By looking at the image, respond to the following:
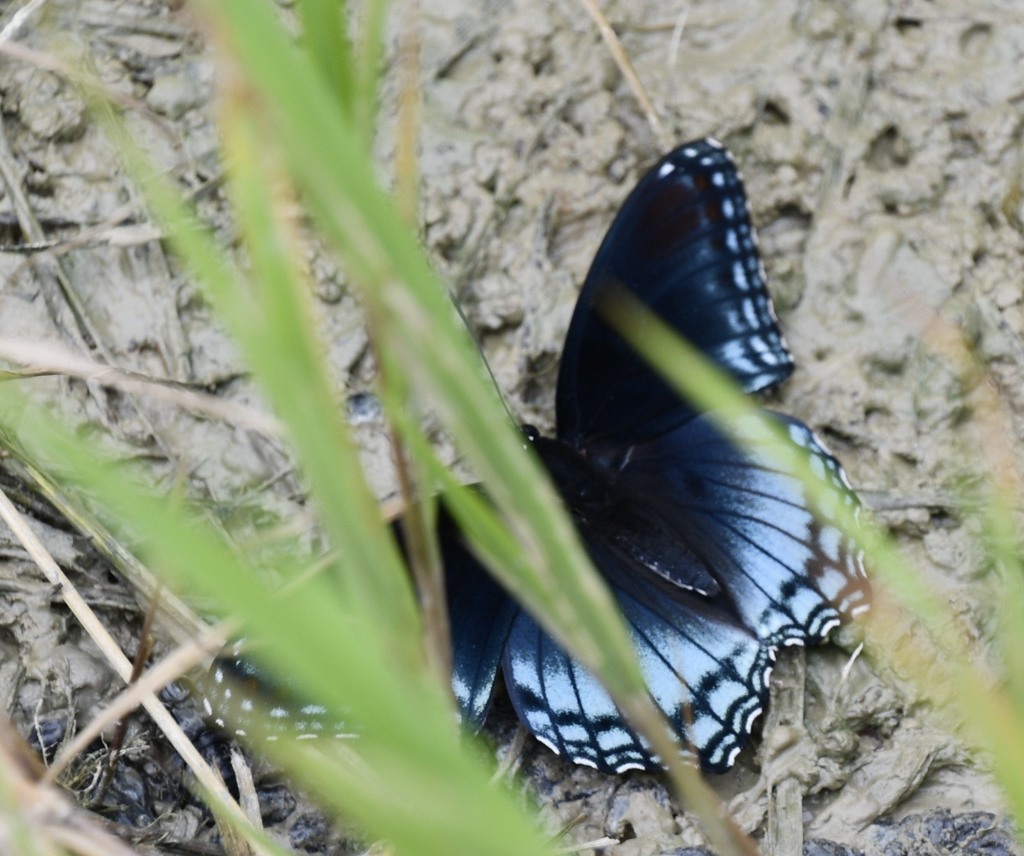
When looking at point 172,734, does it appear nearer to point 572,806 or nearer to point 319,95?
point 572,806

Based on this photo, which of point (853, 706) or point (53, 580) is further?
point (853, 706)

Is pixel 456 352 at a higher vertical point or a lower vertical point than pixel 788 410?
higher

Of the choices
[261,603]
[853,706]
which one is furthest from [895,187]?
[261,603]

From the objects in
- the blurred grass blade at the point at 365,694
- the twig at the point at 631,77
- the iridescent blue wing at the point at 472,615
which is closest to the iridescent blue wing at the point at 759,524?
the iridescent blue wing at the point at 472,615

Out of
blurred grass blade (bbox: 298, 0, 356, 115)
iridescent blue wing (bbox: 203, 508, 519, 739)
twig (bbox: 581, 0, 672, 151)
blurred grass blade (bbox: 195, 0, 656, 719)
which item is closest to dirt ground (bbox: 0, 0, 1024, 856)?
twig (bbox: 581, 0, 672, 151)

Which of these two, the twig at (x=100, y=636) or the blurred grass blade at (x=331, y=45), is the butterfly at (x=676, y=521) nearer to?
the twig at (x=100, y=636)

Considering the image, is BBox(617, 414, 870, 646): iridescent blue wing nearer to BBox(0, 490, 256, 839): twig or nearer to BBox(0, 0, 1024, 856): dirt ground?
BBox(0, 0, 1024, 856): dirt ground

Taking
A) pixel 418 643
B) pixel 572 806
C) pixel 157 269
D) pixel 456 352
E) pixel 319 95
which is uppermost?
pixel 157 269
